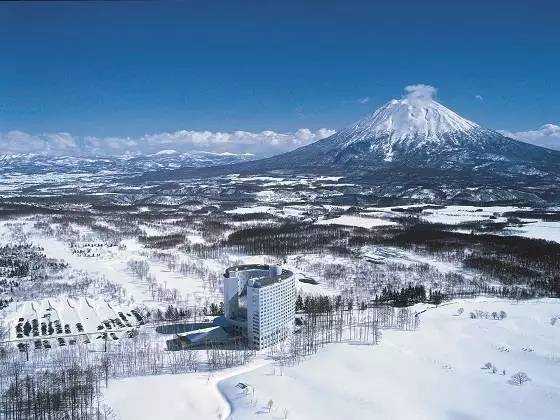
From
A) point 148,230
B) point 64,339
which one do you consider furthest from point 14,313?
point 148,230

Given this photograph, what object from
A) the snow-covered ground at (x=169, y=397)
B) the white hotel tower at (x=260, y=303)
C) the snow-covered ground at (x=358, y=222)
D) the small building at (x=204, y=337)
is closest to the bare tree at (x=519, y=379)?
the white hotel tower at (x=260, y=303)

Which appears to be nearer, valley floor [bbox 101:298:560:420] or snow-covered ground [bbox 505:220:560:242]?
valley floor [bbox 101:298:560:420]

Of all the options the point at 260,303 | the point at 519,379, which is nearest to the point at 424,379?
the point at 519,379

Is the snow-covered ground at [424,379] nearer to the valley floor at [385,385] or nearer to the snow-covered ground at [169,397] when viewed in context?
the valley floor at [385,385]

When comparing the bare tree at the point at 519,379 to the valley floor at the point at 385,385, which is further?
the bare tree at the point at 519,379

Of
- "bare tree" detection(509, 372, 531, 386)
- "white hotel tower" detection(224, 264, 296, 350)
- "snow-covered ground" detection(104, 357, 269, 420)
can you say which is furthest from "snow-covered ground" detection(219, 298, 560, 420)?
"white hotel tower" detection(224, 264, 296, 350)

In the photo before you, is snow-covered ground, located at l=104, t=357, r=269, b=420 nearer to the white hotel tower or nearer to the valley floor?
the valley floor
